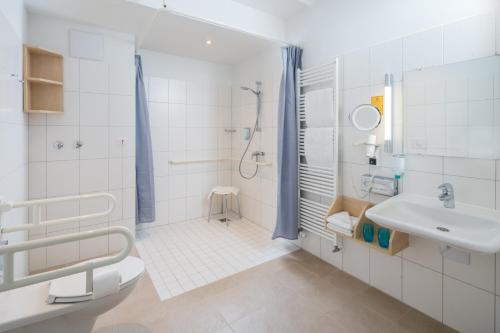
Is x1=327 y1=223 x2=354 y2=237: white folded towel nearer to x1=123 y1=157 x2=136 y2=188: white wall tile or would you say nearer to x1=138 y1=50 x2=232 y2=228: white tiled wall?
x1=123 y1=157 x2=136 y2=188: white wall tile

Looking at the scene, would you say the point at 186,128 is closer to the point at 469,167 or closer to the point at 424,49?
the point at 424,49

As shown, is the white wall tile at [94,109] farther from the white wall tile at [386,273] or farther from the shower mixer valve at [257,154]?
the white wall tile at [386,273]

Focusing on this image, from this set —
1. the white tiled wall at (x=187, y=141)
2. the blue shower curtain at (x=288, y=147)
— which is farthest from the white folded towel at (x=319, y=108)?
the white tiled wall at (x=187, y=141)

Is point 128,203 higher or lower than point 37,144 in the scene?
lower

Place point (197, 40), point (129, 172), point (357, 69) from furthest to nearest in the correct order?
point (197, 40) < point (129, 172) < point (357, 69)

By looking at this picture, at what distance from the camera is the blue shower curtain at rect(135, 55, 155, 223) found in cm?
292

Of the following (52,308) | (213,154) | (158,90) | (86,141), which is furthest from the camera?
(213,154)

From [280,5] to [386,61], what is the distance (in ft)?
4.05

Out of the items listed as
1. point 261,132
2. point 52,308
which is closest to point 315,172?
point 261,132

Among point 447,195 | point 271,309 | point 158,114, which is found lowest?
point 271,309

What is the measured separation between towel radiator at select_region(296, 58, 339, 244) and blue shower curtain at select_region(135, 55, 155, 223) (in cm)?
170

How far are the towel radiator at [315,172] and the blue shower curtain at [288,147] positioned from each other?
69mm

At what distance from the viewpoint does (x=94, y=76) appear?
2.49 m

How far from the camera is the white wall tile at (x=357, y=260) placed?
2182mm
